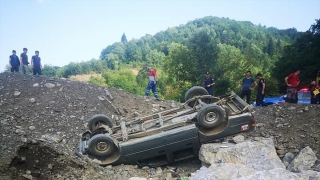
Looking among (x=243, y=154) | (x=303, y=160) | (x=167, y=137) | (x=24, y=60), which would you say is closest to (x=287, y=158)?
(x=303, y=160)

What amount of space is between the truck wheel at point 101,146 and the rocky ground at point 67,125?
0.35 meters

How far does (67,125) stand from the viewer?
839cm

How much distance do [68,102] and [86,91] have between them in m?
1.04

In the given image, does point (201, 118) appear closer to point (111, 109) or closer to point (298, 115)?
point (298, 115)

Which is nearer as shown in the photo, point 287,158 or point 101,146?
point 101,146

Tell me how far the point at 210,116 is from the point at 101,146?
8.07 ft

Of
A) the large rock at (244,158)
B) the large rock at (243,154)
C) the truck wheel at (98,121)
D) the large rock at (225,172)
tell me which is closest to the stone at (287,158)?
the large rock at (244,158)

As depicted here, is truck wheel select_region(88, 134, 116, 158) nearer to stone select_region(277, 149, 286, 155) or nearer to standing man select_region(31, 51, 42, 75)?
stone select_region(277, 149, 286, 155)

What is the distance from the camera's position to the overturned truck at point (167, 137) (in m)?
5.93

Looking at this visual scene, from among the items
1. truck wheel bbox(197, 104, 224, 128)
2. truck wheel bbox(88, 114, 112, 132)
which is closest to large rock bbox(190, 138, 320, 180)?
truck wheel bbox(197, 104, 224, 128)

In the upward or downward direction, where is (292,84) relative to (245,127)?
upward

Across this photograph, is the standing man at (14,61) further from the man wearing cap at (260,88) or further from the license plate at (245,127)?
the license plate at (245,127)

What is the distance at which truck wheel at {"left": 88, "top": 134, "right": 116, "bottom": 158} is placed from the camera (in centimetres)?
597

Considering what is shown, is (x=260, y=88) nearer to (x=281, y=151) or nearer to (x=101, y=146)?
(x=281, y=151)
